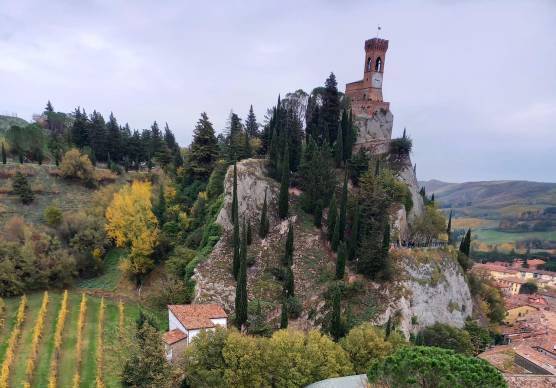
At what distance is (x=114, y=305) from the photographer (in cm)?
3238

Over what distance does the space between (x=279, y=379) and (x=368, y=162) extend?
29862 millimetres

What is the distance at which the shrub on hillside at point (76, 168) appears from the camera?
160 ft

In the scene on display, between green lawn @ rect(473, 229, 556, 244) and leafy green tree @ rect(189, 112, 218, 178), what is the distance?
141m

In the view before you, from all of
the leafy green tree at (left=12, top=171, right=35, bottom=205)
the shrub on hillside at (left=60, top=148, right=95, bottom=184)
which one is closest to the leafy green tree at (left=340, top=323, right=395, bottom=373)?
the leafy green tree at (left=12, top=171, right=35, bottom=205)

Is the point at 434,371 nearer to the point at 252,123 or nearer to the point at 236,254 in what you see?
the point at 236,254

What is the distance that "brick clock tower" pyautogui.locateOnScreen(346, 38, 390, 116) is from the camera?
177 feet

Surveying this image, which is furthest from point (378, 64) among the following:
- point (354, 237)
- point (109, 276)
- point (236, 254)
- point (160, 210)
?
point (109, 276)

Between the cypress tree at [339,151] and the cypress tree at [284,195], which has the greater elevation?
the cypress tree at [339,151]

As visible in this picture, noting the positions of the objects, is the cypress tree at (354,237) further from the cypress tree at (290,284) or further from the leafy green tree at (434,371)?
the leafy green tree at (434,371)

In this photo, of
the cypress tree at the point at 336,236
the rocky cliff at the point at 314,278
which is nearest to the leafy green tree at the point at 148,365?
the rocky cliff at the point at 314,278

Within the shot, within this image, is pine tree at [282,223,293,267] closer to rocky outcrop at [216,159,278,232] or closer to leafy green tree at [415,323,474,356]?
rocky outcrop at [216,159,278,232]

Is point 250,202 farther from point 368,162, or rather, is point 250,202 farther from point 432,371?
point 432,371

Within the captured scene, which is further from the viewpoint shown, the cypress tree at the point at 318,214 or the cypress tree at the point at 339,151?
the cypress tree at the point at 339,151

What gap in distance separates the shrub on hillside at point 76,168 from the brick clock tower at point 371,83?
1641 inches
